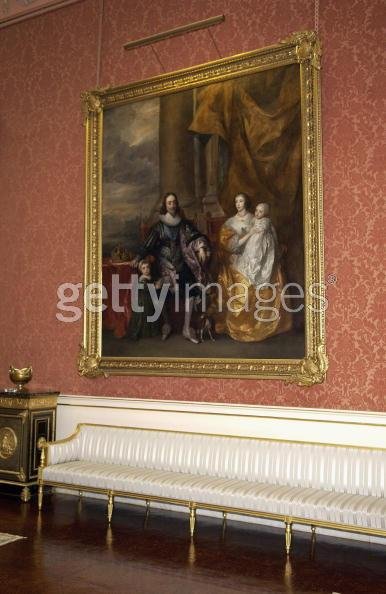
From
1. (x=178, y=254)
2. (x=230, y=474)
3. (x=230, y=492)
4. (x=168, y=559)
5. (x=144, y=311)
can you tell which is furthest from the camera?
(x=144, y=311)

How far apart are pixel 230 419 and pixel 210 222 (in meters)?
1.81

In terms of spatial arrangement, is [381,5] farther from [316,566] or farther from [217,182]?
[316,566]

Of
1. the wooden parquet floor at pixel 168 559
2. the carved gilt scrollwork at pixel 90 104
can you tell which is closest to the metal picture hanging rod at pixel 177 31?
the carved gilt scrollwork at pixel 90 104

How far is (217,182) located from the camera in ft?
20.2

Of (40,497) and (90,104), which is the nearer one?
(40,497)

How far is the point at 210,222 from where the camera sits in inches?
244

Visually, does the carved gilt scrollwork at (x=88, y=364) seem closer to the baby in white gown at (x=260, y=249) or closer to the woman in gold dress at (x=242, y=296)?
the woman in gold dress at (x=242, y=296)

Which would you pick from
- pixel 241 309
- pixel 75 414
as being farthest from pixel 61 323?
pixel 241 309

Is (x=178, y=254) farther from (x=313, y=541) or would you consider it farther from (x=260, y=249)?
(x=313, y=541)

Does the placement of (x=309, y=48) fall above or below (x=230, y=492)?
above

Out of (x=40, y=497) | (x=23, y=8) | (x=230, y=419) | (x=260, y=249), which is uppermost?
(x=23, y=8)

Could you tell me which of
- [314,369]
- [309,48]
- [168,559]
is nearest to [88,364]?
[314,369]

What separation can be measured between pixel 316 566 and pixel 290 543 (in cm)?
42

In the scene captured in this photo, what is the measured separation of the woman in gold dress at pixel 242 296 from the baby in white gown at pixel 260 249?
0.10 ft
